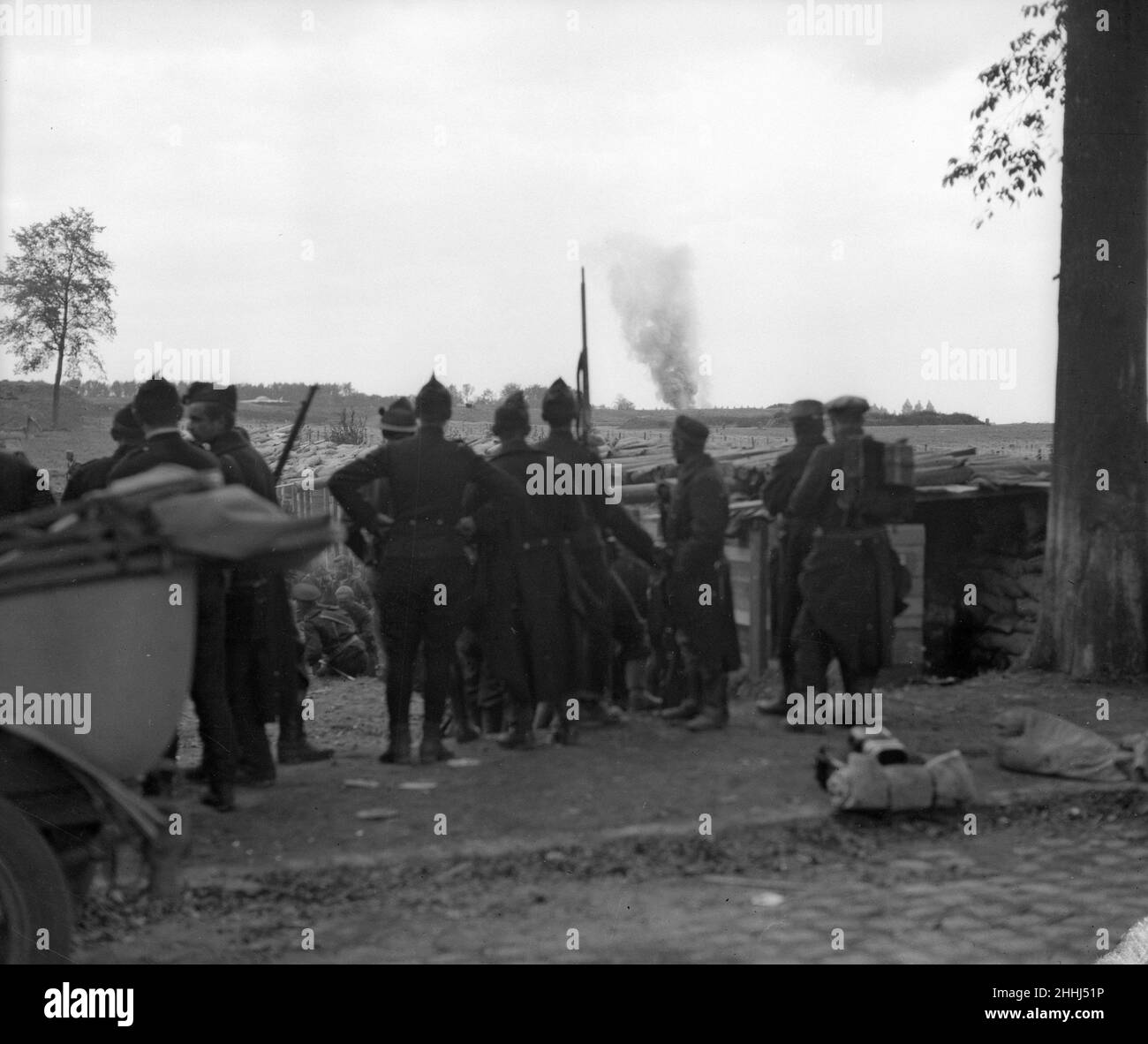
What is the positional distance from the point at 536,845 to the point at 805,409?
338 centimetres

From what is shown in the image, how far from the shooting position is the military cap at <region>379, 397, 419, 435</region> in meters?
7.60

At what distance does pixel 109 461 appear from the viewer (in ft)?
21.7

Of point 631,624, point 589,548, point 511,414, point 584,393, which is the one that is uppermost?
Answer: point 584,393

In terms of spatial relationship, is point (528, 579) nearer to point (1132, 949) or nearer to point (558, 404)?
point (558, 404)

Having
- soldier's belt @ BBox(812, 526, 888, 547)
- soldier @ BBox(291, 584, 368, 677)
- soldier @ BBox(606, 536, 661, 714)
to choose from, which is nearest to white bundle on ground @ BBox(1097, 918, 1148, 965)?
soldier's belt @ BBox(812, 526, 888, 547)

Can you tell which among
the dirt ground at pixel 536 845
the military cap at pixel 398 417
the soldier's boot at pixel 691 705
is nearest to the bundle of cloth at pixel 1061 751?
the dirt ground at pixel 536 845

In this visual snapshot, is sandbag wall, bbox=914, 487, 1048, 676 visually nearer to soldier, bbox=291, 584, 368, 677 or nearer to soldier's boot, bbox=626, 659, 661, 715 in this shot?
soldier's boot, bbox=626, 659, 661, 715

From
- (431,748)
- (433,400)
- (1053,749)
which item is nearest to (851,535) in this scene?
(1053,749)

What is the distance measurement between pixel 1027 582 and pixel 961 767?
17.2 feet

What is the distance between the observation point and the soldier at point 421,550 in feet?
23.9
